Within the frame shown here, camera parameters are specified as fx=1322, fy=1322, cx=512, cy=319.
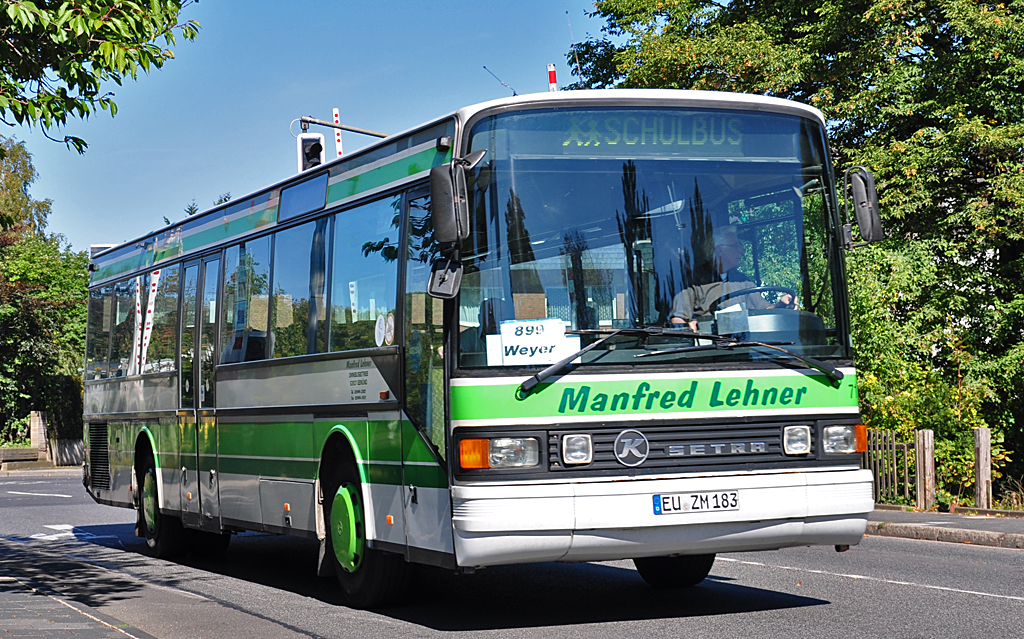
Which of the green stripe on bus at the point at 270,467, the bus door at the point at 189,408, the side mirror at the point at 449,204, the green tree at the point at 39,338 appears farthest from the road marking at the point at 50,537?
the green tree at the point at 39,338

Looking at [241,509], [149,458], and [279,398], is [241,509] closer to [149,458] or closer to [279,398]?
[279,398]

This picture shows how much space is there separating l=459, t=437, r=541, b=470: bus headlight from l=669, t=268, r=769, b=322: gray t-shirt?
122cm

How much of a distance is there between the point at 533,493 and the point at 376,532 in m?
1.86

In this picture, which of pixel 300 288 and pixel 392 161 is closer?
pixel 392 161

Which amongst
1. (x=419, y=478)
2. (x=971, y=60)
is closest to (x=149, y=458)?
(x=419, y=478)

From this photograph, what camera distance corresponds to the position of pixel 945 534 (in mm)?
15156

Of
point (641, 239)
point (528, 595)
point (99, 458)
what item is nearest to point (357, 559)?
point (528, 595)

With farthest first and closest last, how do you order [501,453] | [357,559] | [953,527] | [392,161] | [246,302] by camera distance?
[953,527] < [246,302] < [357,559] < [392,161] < [501,453]

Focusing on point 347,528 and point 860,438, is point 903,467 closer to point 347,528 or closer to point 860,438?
point 860,438

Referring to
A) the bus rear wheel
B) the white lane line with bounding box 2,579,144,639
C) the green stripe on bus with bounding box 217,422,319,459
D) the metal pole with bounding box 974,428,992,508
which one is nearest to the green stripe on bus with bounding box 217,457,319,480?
the green stripe on bus with bounding box 217,422,319,459

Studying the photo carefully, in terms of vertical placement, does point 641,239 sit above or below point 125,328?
below

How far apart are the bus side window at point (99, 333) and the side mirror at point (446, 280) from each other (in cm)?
902

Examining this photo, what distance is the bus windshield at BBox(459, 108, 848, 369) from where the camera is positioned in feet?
25.9

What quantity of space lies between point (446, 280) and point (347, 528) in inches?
98.5
